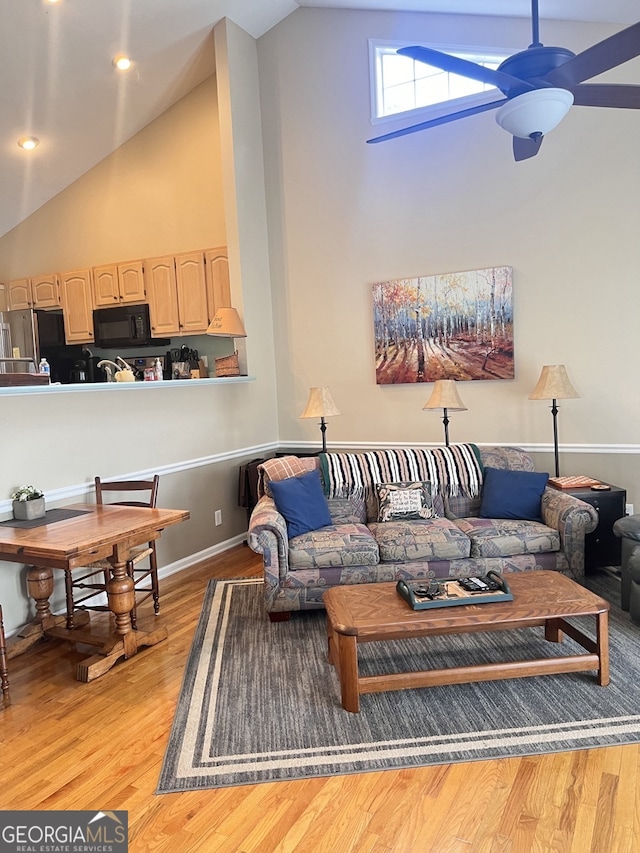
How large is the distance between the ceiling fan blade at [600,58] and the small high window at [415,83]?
2.62 metres

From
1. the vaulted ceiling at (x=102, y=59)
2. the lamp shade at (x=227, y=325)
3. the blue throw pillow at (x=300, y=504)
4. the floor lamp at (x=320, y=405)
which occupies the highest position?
the vaulted ceiling at (x=102, y=59)

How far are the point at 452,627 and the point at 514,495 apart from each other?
1.58 m

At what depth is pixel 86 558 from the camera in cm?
290

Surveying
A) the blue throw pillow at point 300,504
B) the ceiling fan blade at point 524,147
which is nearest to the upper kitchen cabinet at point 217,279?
the blue throw pillow at point 300,504

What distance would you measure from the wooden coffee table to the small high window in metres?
3.94

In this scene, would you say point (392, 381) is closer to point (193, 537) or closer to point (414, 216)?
point (414, 216)

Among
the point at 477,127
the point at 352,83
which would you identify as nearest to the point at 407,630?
the point at 477,127

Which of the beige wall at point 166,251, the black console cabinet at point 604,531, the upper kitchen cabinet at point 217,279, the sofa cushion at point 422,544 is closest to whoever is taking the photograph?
the sofa cushion at point 422,544

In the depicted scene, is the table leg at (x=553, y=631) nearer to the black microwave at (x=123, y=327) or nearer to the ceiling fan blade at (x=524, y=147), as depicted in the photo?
the ceiling fan blade at (x=524, y=147)

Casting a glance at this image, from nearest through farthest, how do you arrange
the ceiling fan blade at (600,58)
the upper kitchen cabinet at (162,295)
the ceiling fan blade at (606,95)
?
the ceiling fan blade at (600,58) → the ceiling fan blade at (606,95) → the upper kitchen cabinet at (162,295)

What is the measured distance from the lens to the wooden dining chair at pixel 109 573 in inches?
133

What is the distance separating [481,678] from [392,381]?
2.96 metres

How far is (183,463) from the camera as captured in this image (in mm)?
4562

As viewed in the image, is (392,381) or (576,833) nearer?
(576,833)
